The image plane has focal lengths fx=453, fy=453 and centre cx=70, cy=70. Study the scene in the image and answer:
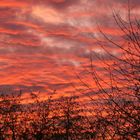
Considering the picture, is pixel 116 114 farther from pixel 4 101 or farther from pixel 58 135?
pixel 58 135

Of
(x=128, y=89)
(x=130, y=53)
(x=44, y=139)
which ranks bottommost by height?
(x=44, y=139)

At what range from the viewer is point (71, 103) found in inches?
2424

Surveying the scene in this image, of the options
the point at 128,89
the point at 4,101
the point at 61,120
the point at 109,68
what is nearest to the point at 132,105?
the point at 128,89

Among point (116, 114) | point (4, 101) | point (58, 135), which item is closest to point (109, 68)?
point (116, 114)

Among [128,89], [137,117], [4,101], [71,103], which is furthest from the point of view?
[71,103]

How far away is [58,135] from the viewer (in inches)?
2435

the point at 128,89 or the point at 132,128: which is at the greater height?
the point at 128,89

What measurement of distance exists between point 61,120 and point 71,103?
2933 millimetres

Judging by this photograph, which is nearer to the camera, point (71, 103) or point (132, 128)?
point (132, 128)

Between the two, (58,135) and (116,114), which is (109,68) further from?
(58,135)

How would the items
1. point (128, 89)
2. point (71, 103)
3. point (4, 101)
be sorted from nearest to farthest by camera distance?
1. point (128, 89)
2. point (4, 101)
3. point (71, 103)

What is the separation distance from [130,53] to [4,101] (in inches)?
1794

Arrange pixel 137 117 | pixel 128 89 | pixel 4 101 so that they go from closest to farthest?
pixel 137 117
pixel 128 89
pixel 4 101

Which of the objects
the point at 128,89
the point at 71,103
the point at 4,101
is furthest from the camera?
the point at 71,103
